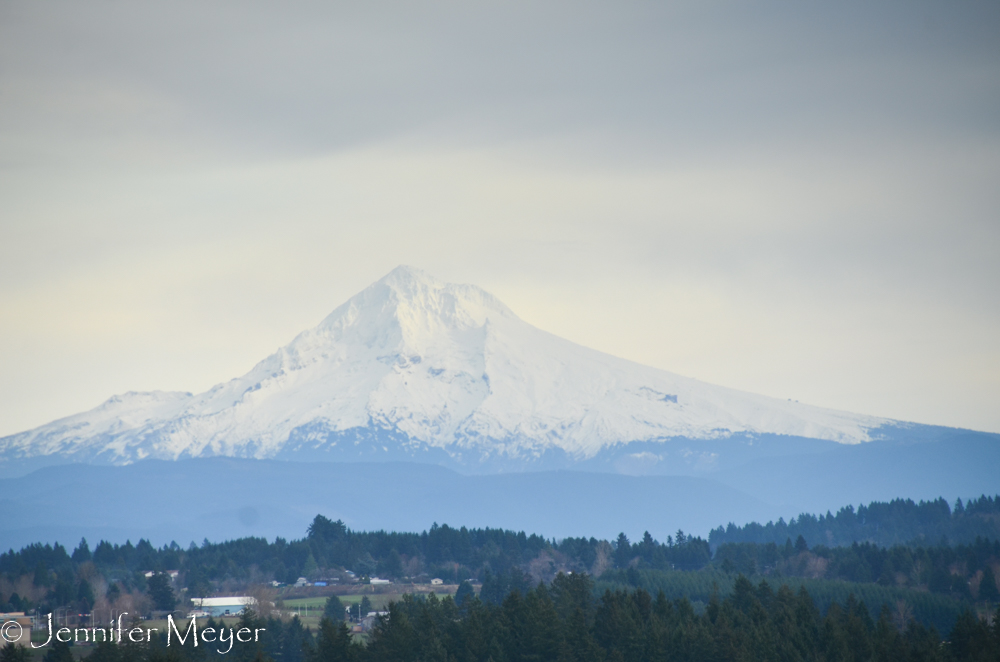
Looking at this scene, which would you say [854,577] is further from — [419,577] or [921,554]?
[419,577]

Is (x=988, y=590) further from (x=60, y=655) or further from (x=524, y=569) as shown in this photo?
(x=60, y=655)

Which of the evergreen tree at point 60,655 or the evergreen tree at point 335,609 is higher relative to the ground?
the evergreen tree at point 335,609

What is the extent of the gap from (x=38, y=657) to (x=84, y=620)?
3376cm

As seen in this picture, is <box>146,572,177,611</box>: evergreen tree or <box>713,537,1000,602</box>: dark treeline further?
<box>713,537,1000,602</box>: dark treeline

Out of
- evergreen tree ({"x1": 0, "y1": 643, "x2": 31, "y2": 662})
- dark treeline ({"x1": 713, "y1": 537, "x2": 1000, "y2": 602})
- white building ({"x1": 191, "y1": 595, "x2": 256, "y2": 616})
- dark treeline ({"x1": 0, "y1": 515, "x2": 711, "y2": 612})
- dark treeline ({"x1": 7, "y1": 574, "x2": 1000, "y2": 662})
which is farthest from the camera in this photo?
dark treeline ({"x1": 0, "y1": 515, "x2": 711, "y2": 612})

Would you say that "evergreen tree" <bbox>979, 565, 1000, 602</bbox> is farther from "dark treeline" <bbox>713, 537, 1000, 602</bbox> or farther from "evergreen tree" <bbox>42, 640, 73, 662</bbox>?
"evergreen tree" <bbox>42, 640, 73, 662</bbox>

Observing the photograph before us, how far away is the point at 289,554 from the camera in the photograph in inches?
7603

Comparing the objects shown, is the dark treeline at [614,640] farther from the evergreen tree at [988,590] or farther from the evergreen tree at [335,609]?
the evergreen tree at [988,590]

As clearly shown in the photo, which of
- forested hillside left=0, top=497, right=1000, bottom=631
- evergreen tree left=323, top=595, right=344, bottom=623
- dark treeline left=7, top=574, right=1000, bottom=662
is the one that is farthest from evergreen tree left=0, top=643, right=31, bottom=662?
forested hillside left=0, top=497, right=1000, bottom=631

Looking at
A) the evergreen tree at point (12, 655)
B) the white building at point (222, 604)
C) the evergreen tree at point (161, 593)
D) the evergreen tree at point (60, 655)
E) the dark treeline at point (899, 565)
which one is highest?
the dark treeline at point (899, 565)

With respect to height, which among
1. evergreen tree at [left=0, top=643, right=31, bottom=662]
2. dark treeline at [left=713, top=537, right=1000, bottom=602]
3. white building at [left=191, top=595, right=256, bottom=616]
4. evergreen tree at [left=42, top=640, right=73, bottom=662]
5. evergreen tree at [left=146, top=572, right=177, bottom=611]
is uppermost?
dark treeline at [left=713, top=537, right=1000, bottom=602]

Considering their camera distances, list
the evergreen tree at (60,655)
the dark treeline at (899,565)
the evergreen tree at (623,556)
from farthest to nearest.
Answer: the evergreen tree at (623,556) → the dark treeline at (899,565) → the evergreen tree at (60,655)

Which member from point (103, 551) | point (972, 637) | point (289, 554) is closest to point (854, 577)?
point (972, 637)

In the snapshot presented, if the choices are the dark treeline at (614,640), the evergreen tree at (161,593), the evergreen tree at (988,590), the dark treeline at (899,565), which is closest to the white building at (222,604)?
the evergreen tree at (161,593)
